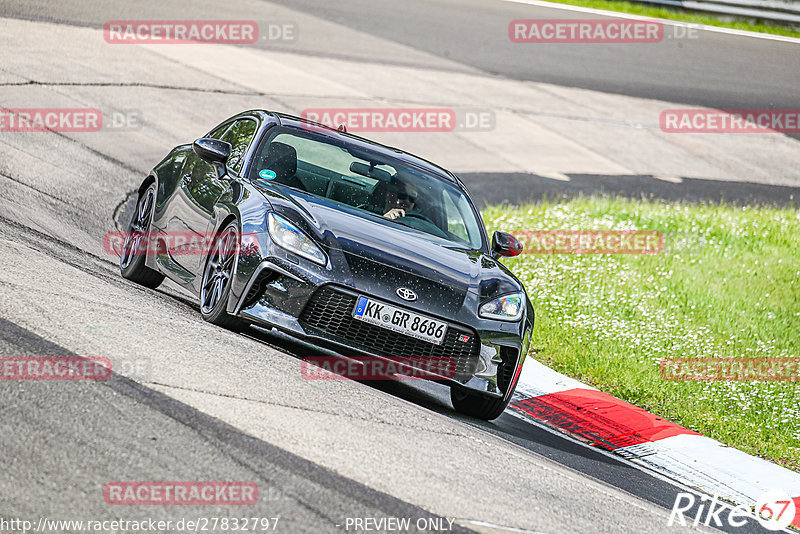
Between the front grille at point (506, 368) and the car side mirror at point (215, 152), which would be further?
the car side mirror at point (215, 152)

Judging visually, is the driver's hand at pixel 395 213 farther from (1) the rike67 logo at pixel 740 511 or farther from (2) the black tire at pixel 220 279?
(1) the rike67 logo at pixel 740 511

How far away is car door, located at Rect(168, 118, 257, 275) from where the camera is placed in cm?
755

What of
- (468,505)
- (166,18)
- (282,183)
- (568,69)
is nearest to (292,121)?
(282,183)

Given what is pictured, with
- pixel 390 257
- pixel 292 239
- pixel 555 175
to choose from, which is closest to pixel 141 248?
pixel 292 239

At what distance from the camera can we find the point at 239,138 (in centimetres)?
842

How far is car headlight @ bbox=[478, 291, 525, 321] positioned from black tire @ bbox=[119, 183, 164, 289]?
2818mm

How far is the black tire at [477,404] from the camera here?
7188mm

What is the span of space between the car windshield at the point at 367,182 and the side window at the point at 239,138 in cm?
18

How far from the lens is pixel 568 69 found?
917 inches

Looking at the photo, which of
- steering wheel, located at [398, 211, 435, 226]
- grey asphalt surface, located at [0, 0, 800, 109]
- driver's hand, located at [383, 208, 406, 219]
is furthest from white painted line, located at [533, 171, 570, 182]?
driver's hand, located at [383, 208, 406, 219]

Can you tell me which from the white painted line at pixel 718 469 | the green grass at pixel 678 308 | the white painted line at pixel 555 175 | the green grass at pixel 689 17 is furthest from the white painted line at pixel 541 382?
the green grass at pixel 689 17

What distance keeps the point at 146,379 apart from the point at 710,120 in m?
17.8

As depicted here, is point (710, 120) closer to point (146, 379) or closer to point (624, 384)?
point (624, 384)

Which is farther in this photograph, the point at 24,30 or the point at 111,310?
the point at 24,30
